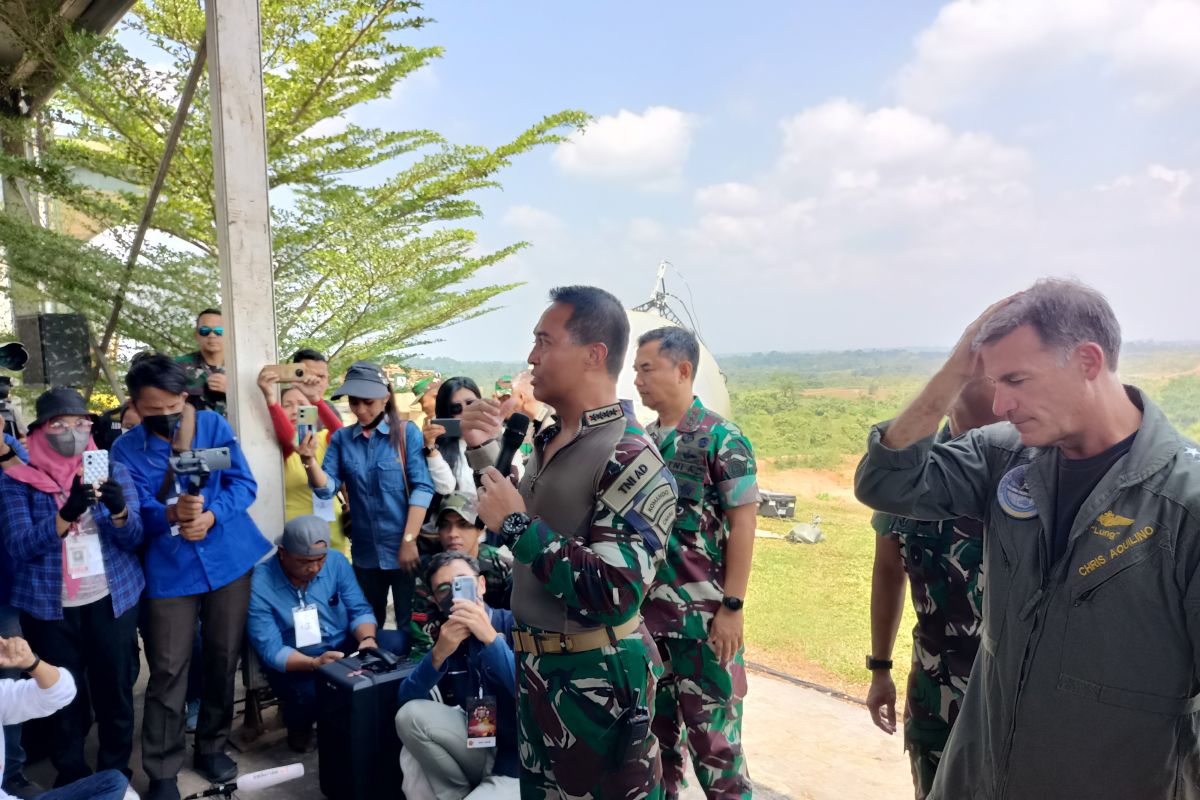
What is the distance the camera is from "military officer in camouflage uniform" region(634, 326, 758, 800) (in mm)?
2545

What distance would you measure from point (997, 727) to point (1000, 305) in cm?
79

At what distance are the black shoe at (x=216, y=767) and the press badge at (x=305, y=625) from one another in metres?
0.52

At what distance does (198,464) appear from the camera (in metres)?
2.82

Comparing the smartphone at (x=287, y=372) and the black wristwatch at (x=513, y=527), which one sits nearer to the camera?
the black wristwatch at (x=513, y=527)

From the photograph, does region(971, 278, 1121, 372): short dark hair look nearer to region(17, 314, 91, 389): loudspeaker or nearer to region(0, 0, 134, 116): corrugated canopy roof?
region(17, 314, 91, 389): loudspeaker

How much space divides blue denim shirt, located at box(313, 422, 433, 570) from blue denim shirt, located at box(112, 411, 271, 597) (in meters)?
0.55

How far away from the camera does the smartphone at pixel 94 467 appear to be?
8.69ft

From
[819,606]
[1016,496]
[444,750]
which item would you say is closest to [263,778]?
[444,750]

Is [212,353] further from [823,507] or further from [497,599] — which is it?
[823,507]

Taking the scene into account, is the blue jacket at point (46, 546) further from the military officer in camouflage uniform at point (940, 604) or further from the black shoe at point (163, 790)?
the military officer in camouflage uniform at point (940, 604)

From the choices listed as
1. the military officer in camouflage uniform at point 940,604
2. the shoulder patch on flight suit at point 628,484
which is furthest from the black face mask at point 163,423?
the military officer in camouflage uniform at point 940,604

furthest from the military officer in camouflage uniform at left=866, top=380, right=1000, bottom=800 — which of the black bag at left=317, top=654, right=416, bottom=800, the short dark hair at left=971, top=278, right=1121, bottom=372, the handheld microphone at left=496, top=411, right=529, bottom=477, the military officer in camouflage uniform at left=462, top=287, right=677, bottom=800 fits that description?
the black bag at left=317, top=654, right=416, bottom=800

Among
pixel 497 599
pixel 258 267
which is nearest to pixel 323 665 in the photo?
pixel 497 599

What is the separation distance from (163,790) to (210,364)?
2.22 m
